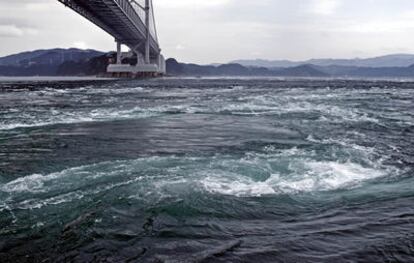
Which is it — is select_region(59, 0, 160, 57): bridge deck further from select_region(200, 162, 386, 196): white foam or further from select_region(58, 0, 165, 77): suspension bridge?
select_region(200, 162, 386, 196): white foam

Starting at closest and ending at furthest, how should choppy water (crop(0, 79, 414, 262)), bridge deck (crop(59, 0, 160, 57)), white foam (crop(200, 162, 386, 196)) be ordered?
1. choppy water (crop(0, 79, 414, 262))
2. white foam (crop(200, 162, 386, 196))
3. bridge deck (crop(59, 0, 160, 57))

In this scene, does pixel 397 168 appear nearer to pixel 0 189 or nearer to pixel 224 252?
pixel 224 252

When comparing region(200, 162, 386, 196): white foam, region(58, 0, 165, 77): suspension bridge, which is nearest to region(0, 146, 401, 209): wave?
region(200, 162, 386, 196): white foam

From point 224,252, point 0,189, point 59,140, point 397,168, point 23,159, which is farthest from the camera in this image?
point 59,140

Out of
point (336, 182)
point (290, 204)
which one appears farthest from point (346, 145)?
point (290, 204)

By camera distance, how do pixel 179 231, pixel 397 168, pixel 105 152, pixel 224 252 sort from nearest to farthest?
pixel 224 252 < pixel 179 231 < pixel 397 168 < pixel 105 152

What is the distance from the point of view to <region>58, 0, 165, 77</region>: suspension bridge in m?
51.4

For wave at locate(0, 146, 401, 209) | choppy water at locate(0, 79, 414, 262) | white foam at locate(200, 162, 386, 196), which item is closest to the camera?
choppy water at locate(0, 79, 414, 262)

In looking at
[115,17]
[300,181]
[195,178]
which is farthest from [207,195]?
[115,17]

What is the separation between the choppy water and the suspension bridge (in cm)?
3911

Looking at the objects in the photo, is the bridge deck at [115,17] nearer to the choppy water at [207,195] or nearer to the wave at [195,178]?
the choppy water at [207,195]

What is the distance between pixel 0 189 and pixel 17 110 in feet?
52.0

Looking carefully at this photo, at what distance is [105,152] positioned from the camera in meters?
11.6

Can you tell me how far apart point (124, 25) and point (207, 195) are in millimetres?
63463
